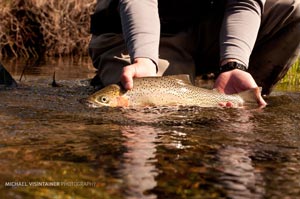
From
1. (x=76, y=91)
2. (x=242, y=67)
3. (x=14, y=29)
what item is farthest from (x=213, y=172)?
(x=14, y=29)

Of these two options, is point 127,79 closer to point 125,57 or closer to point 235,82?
point 235,82

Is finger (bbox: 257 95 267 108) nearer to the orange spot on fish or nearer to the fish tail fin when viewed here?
the fish tail fin

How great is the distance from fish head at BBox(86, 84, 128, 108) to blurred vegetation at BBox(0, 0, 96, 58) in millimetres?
6486

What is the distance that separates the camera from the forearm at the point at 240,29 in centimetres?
303

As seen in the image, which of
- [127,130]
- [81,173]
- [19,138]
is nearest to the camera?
[81,173]

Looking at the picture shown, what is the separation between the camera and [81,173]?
1504 mm

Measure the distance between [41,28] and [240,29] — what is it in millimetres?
6711

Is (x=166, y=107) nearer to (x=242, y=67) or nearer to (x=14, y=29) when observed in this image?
(x=242, y=67)

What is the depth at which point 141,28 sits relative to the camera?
9.66 feet

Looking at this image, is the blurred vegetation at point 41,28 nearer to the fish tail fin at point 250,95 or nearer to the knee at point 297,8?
the knee at point 297,8

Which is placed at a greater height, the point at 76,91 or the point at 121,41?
the point at 121,41

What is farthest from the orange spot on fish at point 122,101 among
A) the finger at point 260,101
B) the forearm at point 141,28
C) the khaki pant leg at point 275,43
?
the khaki pant leg at point 275,43

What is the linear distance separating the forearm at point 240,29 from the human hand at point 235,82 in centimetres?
11

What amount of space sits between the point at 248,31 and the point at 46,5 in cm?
669
